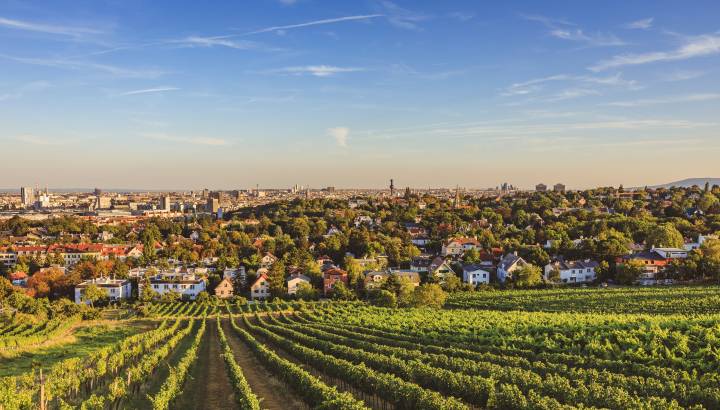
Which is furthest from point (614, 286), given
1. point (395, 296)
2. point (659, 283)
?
point (395, 296)

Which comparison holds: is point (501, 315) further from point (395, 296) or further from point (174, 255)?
point (174, 255)

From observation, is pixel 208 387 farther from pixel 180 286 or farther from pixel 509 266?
pixel 509 266

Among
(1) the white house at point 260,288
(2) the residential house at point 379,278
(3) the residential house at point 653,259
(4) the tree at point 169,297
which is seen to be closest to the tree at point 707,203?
(3) the residential house at point 653,259

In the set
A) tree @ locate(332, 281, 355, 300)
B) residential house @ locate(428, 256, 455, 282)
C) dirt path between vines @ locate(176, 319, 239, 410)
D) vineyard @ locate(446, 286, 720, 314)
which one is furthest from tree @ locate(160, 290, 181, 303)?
vineyard @ locate(446, 286, 720, 314)

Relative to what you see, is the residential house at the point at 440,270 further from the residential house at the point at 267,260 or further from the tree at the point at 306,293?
the residential house at the point at 267,260

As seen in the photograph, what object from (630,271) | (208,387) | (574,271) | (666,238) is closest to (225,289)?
(208,387)

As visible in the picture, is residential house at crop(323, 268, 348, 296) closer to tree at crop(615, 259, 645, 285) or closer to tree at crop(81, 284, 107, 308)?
tree at crop(81, 284, 107, 308)
